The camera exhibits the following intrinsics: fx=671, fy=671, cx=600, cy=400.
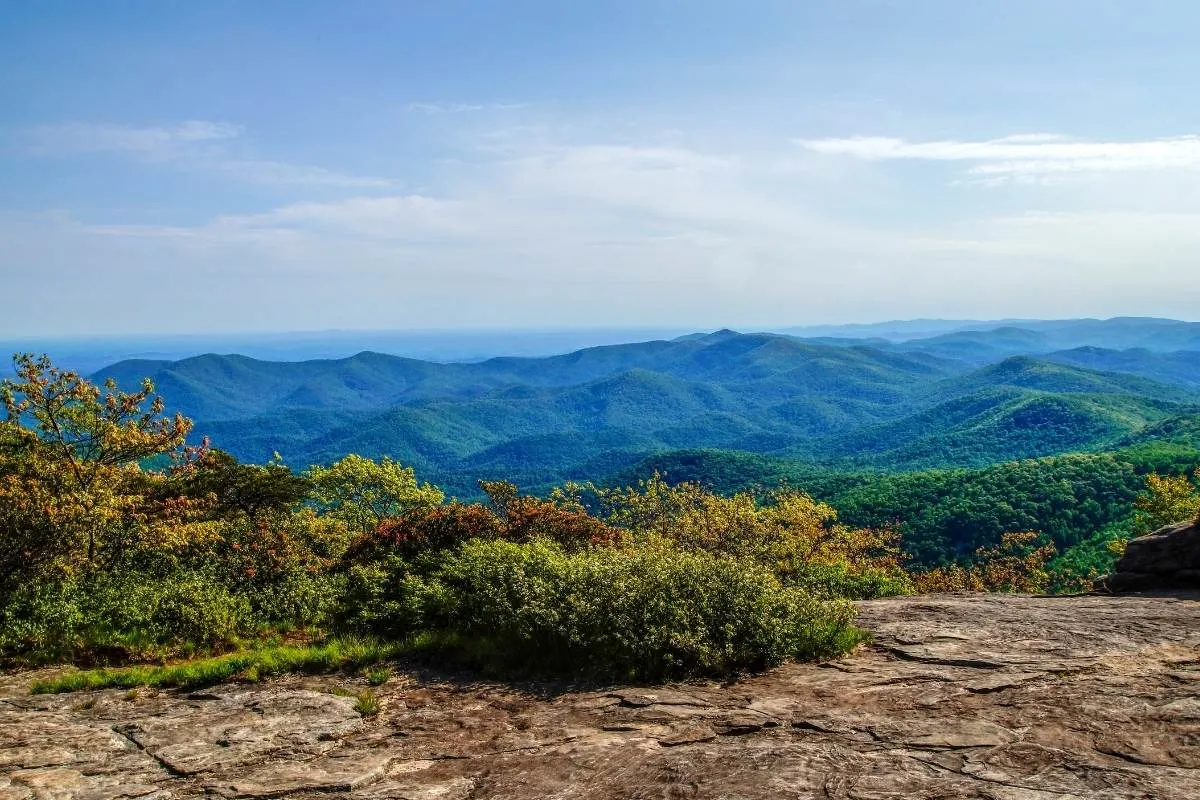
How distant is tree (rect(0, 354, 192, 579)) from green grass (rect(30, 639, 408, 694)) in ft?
13.4

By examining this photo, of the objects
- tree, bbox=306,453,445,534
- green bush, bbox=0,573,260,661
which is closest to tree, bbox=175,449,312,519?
green bush, bbox=0,573,260,661

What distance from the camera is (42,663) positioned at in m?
13.3

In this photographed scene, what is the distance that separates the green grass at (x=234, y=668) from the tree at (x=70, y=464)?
4.07 metres

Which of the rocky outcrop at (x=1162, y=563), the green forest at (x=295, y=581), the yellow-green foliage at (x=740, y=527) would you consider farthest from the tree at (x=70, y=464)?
the rocky outcrop at (x=1162, y=563)

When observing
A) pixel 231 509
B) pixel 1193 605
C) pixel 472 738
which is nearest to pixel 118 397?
pixel 231 509

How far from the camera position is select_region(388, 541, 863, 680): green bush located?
11352mm

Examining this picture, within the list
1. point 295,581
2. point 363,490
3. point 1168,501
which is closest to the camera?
point 295,581

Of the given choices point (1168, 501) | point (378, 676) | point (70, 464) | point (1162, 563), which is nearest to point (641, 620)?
point (378, 676)

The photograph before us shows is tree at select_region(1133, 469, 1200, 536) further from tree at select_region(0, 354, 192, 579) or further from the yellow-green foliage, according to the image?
tree at select_region(0, 354, 192, 579)

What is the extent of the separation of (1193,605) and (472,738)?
15075mm

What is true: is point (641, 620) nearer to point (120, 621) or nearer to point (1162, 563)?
point (120, 621)

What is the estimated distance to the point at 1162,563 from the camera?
16.9 metres

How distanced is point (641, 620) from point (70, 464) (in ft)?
53.6

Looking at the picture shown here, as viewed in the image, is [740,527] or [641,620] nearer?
[641,620]
